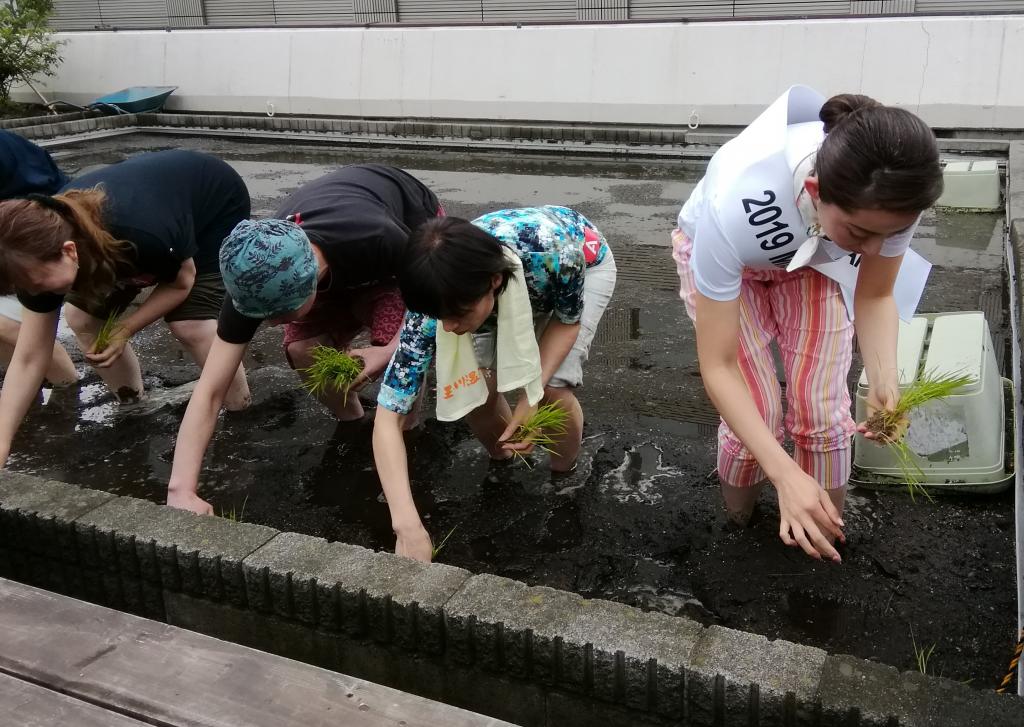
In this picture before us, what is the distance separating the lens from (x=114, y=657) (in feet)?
6.33

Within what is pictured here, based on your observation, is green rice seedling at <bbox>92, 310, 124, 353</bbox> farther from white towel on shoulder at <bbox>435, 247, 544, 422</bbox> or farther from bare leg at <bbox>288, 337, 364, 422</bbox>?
white towel on shoulder at <bbox>435, 247, 544, 422</bbox>

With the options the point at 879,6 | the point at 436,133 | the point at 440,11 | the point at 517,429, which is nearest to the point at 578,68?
the point at 436,133

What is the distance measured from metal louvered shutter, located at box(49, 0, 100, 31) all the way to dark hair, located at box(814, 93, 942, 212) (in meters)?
17.4

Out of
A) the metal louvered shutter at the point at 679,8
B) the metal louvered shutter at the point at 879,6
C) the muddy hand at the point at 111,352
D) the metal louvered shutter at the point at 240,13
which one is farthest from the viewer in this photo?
the metal louvered shutter at the point at 240,13

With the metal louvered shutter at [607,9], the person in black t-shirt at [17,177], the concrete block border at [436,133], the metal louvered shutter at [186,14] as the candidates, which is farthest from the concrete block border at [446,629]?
the metal louvered shutter at [186,14]

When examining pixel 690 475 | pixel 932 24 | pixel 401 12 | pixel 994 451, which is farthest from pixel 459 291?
pixel 401 12

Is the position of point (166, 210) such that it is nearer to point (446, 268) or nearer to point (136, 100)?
point (446, 268)

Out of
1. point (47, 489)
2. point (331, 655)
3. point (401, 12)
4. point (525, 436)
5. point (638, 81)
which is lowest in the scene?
point (331, 655)

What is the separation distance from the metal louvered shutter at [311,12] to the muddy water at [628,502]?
31.6 ft

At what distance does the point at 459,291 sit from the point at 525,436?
2.41 ft

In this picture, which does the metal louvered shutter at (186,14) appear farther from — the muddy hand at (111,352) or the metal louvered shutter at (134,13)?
the muddy hand at (111,352)

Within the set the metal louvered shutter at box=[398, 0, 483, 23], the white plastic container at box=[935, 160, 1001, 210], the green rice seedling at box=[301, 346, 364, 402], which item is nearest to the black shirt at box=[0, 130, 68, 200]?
the green rice seedling at box=[301, 346, 364, 402]

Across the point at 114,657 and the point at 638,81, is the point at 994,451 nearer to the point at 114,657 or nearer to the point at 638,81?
the point at 114,657

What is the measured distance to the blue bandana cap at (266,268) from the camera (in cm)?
285
